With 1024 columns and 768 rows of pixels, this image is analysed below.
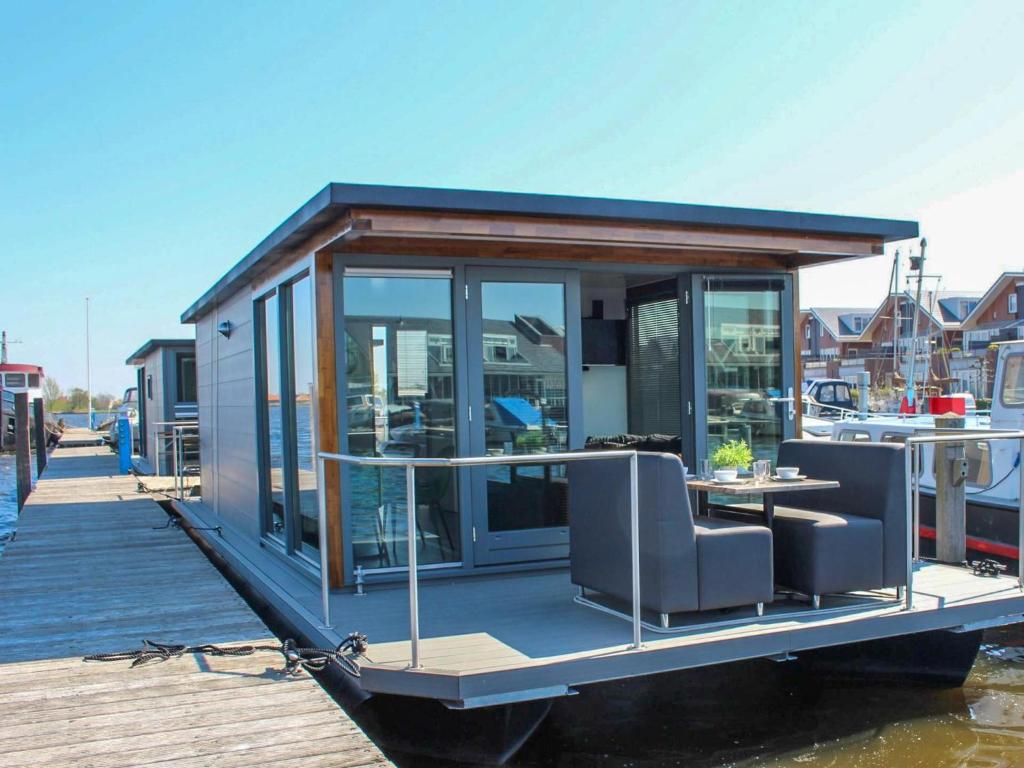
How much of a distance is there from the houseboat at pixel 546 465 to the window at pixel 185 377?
8.43 meters

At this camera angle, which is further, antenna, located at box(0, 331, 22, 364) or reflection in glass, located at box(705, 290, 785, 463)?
antenna, located at box(0, 331, 22, 364)

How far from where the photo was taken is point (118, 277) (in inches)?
1163

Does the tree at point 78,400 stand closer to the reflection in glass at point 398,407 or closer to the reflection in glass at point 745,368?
the reflection in glass at point 398,407

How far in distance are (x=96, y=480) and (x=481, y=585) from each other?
1081 cm

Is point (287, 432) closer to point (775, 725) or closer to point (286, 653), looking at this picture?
point (286, 653)

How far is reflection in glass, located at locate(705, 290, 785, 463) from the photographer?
237 inches

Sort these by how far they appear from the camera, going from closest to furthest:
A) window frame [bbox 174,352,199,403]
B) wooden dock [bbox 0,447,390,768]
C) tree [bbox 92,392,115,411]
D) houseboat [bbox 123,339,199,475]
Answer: wooden dock [bbox 0,447,390,768] < houseboat [bbox 123,339,199,475] < window frame [bbox 174,352,199,403] < tree [bbox 92,392,115,411]

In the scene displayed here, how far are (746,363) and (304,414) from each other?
9.68ft

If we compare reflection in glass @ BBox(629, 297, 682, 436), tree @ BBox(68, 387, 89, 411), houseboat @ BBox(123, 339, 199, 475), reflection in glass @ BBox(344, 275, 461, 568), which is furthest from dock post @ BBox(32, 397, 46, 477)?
tree @ BBox(68, 387, 89, 411)

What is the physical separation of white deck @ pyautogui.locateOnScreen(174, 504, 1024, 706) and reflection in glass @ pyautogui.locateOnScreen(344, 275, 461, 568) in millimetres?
310

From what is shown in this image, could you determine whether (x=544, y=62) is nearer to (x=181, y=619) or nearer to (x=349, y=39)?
(x=349, y=39)

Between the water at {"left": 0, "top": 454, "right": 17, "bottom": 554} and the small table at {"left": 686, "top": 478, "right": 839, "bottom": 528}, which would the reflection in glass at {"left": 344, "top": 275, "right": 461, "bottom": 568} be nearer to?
the small table at {"left": 686, "top": 478, "right": 839, "bottom": 528}

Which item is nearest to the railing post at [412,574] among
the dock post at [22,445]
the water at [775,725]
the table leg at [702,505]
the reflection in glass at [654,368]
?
the water at [775,725]

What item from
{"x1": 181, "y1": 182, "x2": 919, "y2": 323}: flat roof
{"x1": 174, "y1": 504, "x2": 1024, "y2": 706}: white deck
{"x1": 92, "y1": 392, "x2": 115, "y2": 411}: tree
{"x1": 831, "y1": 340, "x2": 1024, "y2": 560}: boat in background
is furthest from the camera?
{"x1": 92, "y1": 392, "x2": 115, "y2": 411}: tree
